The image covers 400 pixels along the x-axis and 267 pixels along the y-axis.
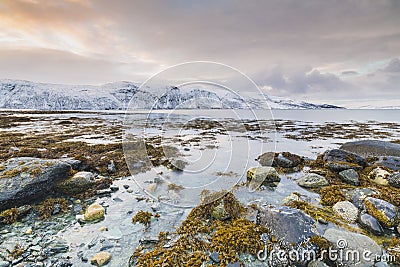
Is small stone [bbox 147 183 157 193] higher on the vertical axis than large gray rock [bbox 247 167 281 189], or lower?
lower

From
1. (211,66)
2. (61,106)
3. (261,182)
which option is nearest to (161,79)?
(211,66)

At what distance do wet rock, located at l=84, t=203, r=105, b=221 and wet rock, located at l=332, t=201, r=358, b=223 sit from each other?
21.4 feet

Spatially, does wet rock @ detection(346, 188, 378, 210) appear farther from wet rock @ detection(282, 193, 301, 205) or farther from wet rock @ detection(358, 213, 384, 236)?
wet rock @ detection(282, 193, 301, 205)

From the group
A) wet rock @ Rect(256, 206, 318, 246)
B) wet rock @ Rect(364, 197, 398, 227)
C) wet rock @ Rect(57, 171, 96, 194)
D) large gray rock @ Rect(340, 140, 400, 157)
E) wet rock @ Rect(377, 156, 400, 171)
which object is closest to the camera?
wet rock @ Rect(256, 206, 318, 246)

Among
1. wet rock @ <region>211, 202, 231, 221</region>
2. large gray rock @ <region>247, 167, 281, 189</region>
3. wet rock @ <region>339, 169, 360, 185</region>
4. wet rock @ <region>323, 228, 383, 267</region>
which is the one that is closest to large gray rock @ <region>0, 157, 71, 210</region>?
wet rock @ <region>211, 202, 231, 221</region>

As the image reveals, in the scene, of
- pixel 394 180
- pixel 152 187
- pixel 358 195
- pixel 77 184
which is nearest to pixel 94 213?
pixel 77 184

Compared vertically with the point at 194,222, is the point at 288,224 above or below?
above

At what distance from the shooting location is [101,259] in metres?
3.67

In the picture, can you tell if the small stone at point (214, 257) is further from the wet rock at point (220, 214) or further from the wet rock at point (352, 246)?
the wet rock at point (352, 246)

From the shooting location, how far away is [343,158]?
32.1 feet

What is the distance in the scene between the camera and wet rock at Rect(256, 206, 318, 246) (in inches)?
153

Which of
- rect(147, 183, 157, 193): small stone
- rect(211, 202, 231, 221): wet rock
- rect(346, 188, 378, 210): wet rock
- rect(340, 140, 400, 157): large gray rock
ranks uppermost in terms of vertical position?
rect(340, 140, 400, 157): large gray rock

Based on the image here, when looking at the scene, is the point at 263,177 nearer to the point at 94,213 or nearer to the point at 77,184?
the point at 94,213

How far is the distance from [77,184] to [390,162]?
13.7 metres
